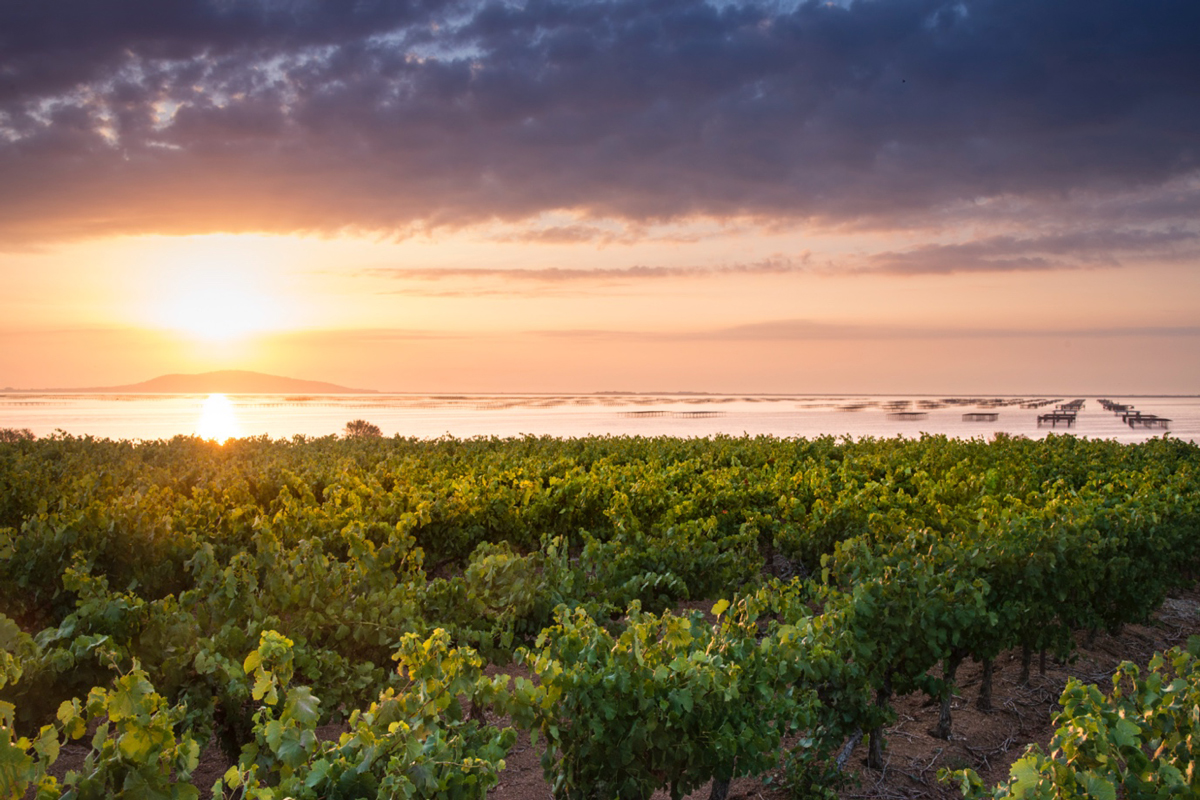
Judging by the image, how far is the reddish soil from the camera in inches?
237

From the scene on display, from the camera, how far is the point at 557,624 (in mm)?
7121

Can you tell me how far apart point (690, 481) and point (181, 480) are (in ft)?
28.5

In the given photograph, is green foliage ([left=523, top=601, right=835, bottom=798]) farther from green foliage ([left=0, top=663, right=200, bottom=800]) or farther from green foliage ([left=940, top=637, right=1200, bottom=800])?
green foliage ([left=0, top=663, right=200, bottom=800])

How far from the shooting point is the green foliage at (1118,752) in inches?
144

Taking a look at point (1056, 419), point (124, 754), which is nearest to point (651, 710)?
point (124, 754)

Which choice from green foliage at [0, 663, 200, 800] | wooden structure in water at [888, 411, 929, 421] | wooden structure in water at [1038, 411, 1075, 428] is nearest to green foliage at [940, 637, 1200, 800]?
green foliage at [0, 663, 200, 800]

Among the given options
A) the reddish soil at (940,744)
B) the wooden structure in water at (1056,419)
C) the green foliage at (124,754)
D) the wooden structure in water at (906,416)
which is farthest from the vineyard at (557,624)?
the wooden structure in water at (906,416)

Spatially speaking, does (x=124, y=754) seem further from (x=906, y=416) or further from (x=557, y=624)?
(x=906, y=416)

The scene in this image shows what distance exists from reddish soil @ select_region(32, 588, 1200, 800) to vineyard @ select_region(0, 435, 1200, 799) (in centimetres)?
21

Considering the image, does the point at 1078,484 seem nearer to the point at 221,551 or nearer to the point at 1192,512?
the point at 1192,512

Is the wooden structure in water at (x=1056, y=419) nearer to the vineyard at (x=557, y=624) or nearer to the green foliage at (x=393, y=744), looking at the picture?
the vineyard at (x=557, y=624)

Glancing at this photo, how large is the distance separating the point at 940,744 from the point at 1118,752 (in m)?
3.11

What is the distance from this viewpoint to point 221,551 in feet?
31.6

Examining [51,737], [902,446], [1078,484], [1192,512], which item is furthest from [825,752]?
[902,446]
